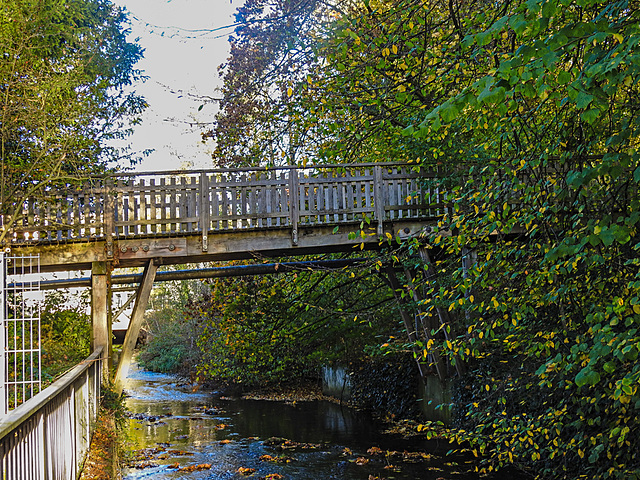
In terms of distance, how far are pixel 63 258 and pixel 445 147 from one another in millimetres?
5704

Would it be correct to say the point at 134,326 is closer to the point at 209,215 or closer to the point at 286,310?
the point at 209,215

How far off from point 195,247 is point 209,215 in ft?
1.71

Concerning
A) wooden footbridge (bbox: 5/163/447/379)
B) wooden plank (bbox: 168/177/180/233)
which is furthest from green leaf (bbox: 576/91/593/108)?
wooden plank (bbox: 168/177/180/233)

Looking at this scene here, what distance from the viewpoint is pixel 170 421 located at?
14.2m

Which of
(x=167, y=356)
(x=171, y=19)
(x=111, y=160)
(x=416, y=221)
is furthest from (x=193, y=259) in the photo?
(x=167, y=356)

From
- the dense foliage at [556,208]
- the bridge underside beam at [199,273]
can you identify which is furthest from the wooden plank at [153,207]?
the dense foliage at [556,208]

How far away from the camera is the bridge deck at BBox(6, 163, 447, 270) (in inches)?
369

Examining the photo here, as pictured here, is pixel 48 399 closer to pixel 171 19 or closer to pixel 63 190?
pixel 171 19

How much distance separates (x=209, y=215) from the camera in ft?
31.7

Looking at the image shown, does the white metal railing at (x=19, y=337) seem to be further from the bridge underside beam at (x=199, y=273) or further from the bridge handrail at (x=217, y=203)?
the bridge handrail at (x=217, y=203)

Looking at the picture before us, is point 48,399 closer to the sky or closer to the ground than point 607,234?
closer to the ground

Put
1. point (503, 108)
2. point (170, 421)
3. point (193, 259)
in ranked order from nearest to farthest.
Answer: point (503, 108) < point (193, 259) < point (170, 421)

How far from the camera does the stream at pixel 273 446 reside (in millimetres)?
9125

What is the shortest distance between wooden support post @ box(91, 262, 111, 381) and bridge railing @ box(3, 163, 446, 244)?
0.52 metres
